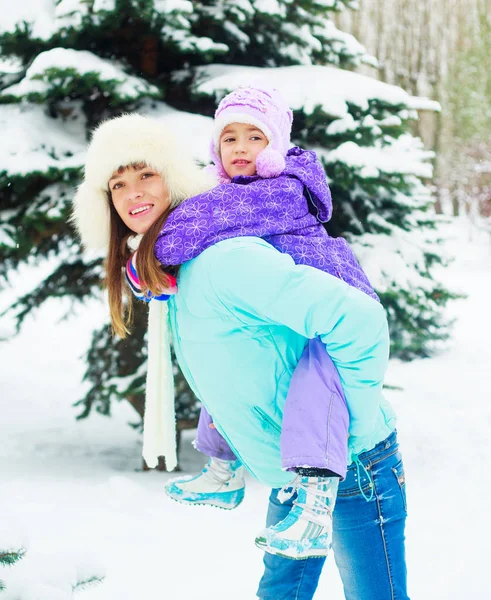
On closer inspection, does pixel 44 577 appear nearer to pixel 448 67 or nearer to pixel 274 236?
pixel 274 236

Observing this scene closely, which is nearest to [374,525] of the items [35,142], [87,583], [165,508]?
[87,583]

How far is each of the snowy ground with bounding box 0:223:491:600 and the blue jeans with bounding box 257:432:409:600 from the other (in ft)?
2.87

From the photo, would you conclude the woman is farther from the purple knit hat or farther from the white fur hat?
the purple knit hat

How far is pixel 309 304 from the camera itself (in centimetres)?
141

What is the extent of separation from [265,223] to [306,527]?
2.38ft

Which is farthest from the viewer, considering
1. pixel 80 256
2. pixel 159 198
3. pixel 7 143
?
pixel 80 256

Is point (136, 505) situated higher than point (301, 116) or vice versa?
point (301, 116)

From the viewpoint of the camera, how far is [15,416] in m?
6.17

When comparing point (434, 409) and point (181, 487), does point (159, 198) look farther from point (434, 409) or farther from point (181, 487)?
point (434, 409)

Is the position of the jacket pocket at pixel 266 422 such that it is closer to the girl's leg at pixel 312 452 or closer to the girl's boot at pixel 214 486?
the girl's leg at pixel 312 452

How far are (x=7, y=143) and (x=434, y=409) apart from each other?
4213mm

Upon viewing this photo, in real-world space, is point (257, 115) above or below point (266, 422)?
above

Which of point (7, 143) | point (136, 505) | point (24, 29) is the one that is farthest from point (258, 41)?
point (136, 505)

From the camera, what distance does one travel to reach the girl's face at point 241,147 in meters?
2.07
